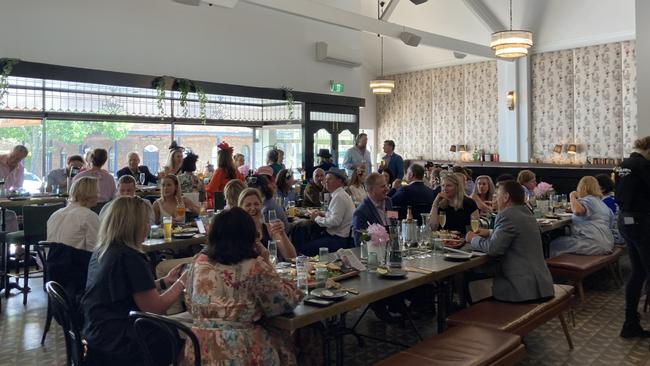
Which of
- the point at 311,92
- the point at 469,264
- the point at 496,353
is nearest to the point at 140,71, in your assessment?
the point at 311,92

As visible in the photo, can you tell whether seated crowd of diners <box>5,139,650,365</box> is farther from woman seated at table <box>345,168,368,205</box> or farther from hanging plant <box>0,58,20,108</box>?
hanging plant <box>0,58,20,108</box>

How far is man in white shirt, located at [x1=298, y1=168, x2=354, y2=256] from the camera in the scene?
5645 mm

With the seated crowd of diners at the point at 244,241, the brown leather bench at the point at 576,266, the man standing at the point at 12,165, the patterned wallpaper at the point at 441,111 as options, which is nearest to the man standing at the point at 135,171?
the man standing at the point at 12,165

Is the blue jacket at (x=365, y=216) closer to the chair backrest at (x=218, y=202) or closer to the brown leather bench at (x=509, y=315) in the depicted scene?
the brown leather bench at (x=509, y=315)

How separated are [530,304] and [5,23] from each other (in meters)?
7.17

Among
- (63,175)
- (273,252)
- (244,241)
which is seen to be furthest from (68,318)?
(63,175)

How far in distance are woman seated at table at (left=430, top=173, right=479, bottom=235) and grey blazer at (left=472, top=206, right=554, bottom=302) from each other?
1.11m

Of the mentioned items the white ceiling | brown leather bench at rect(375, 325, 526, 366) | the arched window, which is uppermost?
the white ceiling

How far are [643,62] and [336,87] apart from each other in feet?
19.6

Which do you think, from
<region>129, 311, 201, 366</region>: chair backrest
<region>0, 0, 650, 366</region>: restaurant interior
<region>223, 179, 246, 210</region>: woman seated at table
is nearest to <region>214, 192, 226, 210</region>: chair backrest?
<region>0, 0, 650, 366</region>: restaurant interior

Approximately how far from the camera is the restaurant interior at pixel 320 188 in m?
2.71

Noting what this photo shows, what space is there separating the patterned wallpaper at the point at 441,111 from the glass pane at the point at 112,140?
7.69 meters

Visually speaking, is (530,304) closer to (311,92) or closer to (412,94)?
(311,92)

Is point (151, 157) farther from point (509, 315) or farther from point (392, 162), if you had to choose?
point (509, 315)
